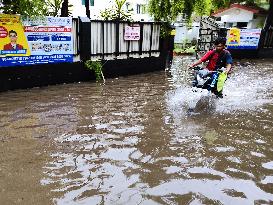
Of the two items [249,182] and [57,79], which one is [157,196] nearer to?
[249,182]

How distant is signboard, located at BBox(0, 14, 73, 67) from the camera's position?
347 inches

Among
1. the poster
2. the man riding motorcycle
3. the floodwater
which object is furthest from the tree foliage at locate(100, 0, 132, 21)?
the man riding motorcycle

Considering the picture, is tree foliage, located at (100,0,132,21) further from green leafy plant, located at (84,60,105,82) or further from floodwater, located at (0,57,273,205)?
floodwater, located at (0,57,273,205)

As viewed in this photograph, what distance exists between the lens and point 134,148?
5.42m

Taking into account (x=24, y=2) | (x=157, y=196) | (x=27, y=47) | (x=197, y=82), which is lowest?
(x=157, y=196)

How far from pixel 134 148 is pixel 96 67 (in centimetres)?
613

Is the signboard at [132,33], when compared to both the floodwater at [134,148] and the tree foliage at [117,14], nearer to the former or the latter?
the tree foliage at [117,14]

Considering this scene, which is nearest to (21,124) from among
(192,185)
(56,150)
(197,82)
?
(56,150)

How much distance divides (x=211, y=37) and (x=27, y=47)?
1239 cm

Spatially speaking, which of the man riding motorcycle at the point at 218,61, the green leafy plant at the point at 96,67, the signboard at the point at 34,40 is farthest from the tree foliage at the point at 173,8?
the man riding motorcycle at the point at 218,61

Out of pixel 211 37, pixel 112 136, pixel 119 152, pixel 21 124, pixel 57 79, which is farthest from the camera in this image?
pixel 211 37

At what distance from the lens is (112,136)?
19.5 feet

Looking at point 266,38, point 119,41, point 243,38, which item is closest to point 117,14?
point 119,41

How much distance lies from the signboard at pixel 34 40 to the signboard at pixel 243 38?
1141 cm
